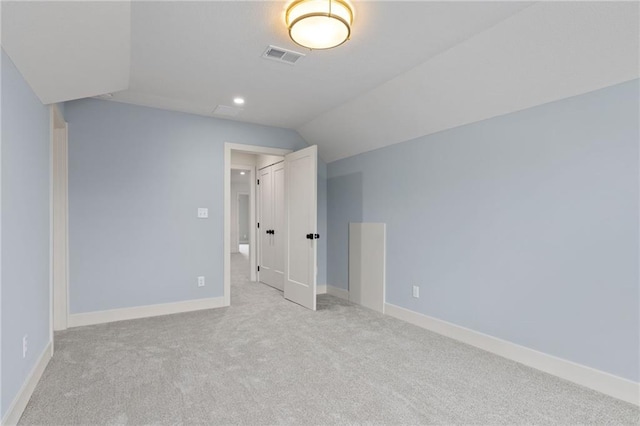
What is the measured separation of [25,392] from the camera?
2.06 meters

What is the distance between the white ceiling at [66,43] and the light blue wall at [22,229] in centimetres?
11

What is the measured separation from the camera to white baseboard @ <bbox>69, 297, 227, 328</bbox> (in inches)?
142

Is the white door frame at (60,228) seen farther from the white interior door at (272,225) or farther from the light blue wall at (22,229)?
the white interior door at (272,225)

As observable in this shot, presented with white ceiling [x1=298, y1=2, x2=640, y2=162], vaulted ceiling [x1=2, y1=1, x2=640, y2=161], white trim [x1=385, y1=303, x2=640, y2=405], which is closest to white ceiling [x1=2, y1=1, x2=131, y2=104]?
vaulted ceiling [x1=2, y1=1, x2=640, y2=161]

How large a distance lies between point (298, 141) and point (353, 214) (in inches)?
54.5

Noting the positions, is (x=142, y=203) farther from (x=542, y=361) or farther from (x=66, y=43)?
(x=542, y=361)

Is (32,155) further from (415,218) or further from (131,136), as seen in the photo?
(415,218)

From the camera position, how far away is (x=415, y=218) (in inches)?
144

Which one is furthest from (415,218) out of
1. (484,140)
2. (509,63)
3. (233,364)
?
(233,364)

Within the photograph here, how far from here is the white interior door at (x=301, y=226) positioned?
13.7 ft

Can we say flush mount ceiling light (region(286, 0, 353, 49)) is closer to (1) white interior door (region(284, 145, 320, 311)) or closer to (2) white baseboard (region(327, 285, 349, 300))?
(1) white interior door (region(284, 145, 320, 311))

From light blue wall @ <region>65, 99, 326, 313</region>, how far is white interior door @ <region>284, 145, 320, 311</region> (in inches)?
35.4

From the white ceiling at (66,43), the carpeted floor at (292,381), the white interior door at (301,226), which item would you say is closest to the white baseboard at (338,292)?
the white interior door at (301,226)

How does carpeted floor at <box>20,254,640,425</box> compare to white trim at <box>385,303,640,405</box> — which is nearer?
carpeted floor at <box>20,254,640,425</box>
